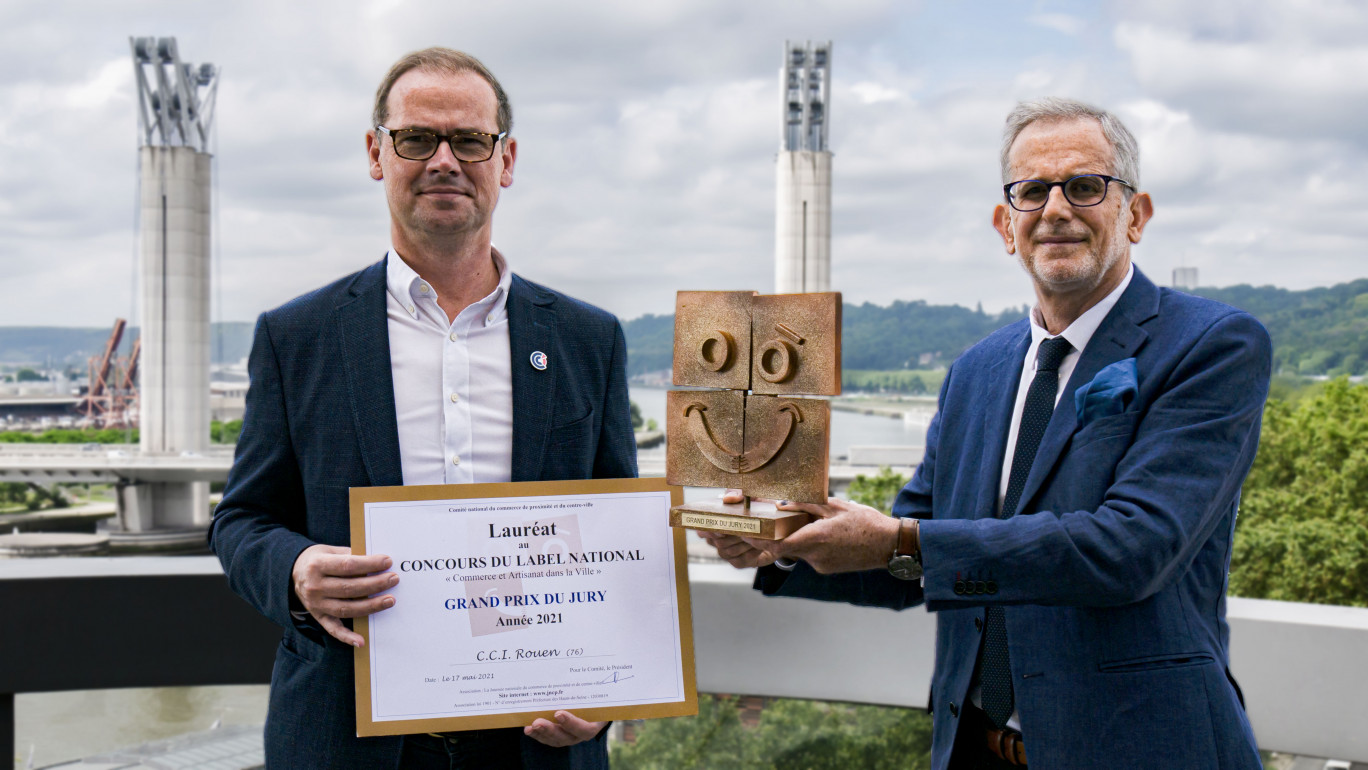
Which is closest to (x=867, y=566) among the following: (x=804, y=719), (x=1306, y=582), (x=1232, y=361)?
(x=1232, y=361)

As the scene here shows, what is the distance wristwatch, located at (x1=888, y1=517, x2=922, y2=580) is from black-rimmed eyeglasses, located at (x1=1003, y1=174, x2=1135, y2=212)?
73 centimetres

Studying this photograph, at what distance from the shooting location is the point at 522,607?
2115 millimetres

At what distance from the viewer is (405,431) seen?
2.16 m

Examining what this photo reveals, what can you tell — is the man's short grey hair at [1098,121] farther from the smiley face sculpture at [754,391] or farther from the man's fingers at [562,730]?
the man's fingers at [562,730]

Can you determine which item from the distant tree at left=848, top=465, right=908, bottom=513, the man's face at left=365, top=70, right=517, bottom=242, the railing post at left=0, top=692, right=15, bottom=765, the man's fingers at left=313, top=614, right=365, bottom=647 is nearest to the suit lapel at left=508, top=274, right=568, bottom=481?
the man's face at left=365, top=70, right=517, bottom=242

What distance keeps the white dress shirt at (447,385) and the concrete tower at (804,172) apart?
3861 centimetres

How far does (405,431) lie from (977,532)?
48.0 inches

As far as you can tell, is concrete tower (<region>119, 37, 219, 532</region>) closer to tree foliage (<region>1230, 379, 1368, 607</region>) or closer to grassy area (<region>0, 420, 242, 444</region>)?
grassy area (<region>0, 420, 242, 444</region>)

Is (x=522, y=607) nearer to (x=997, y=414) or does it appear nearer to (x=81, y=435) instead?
(x=997, y=414)

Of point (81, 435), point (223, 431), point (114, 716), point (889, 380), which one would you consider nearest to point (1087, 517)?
point (114, 716)

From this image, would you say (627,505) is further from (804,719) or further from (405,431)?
(804,719)

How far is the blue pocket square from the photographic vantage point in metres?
1.98

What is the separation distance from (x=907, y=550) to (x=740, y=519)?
351mm

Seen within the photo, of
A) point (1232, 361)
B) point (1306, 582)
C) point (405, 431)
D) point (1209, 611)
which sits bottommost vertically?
point (1306, 582)
